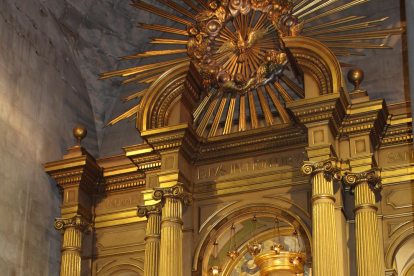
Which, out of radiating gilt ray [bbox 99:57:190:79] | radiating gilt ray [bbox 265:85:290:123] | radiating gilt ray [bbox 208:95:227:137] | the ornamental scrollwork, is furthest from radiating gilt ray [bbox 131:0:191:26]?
radiating gilt ray [bbox 265:85:290:123]

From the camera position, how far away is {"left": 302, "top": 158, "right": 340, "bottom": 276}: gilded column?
10883 mm

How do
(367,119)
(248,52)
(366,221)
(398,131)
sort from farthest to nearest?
(248,52) → (398,131) → (367,119) → (366,221)

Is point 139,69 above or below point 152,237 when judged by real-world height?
above

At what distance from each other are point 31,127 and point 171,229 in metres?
3.08

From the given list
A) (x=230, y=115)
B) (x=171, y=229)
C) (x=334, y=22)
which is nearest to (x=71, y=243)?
(x=171, y=229)

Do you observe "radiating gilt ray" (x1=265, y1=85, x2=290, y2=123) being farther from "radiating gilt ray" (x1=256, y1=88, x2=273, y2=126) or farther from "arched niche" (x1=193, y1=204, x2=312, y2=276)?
"arched niche" (x1=193, y1=204, x2=312, y2=276)

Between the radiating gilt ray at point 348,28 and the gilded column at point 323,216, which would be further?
the radiating gilt ray at point 348,28

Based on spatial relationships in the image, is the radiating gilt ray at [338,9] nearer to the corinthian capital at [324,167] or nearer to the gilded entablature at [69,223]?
the corinthian capital at [324,167]

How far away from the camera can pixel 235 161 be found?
12922 mm

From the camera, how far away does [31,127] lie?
13.3 meters

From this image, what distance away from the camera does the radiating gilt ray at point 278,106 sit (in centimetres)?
1309

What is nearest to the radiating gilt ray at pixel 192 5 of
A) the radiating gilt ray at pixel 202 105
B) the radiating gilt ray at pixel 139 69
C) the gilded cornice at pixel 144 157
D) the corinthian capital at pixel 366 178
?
the radiating gilt ray at pixel 139 69

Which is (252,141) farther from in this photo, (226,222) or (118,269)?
(118,269)

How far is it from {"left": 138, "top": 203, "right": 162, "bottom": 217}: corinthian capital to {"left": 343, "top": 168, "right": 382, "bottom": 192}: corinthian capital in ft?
9.73
